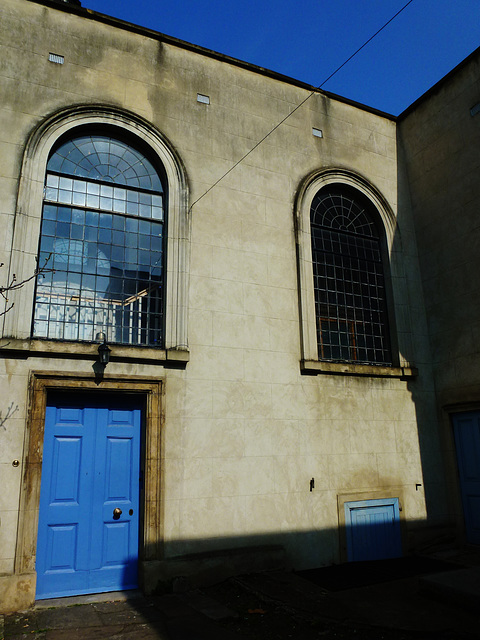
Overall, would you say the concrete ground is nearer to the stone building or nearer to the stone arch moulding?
the stone building

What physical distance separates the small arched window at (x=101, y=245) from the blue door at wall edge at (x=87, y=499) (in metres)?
1.22

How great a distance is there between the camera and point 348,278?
33.3 ft

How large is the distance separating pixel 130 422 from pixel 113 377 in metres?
0.78

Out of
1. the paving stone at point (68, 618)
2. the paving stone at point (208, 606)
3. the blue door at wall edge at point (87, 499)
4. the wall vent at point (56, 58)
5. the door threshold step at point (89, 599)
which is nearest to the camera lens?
the paving stone at point (68, 618)

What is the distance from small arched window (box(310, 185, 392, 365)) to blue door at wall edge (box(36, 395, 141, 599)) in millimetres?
4077

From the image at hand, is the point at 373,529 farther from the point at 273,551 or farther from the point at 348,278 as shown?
the point at 348,278

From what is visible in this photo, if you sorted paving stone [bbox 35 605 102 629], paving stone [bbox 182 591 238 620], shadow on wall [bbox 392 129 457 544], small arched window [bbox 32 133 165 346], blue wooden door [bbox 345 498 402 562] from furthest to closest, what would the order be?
1. shadow on wall [bbox 392 129 457 544]
2. blue wooden door [bbox 345 498 402 562]
3. small arched window [bbox 32 133 165 346]
4. paving stone [bbox 182 591 238 620]
5. paving stone [bbox 35 605 102 629]

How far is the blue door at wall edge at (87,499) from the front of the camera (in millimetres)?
6809

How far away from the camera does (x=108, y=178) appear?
8.55 m

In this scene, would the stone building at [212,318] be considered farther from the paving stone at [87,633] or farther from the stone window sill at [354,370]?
the paving stone at [87,633]

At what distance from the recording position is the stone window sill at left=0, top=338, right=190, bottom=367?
683 centimetres

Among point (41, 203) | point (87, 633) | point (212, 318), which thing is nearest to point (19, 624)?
point (87, 633)

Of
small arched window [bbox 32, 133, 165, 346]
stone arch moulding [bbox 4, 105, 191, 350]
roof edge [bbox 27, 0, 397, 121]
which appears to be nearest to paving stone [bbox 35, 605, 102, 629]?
stone arch moulding [bbox 4, 105, 191, 350]

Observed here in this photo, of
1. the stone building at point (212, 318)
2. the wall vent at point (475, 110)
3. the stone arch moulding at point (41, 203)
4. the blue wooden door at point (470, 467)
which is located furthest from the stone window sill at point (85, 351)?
the wall vent at point (475, 110)
